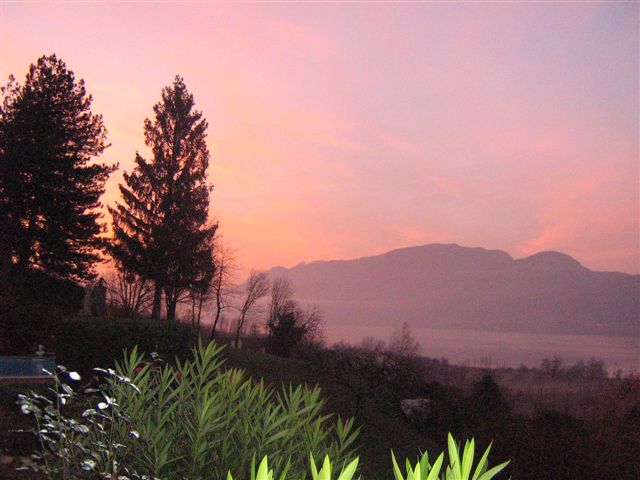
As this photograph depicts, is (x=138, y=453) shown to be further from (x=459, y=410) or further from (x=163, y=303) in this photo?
(x=163, y=303)

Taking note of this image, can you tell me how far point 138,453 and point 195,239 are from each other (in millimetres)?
24137

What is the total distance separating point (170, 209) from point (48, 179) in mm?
5544

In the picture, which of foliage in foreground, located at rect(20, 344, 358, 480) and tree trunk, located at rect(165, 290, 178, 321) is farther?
tree trunk, located at rect(165, 290, 178, 321)

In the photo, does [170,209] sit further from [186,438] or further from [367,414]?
[186,438]

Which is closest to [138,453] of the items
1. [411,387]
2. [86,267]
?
[411,387]

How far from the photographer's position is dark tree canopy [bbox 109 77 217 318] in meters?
26.8

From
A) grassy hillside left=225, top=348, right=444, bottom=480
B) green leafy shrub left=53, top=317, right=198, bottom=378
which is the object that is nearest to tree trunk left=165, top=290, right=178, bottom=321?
grassy hillside left=225, top=348, right=444, bottom=480

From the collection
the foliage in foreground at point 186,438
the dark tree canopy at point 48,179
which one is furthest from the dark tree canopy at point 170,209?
the foliage in foreground at point 186,438

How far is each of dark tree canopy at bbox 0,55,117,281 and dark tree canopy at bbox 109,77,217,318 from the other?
2.87 meters

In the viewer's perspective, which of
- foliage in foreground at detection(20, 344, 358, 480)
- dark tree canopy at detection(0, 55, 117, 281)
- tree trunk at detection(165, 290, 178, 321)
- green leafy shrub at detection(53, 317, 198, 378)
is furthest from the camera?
tree trunk at detection(165, 290, 178, 321)

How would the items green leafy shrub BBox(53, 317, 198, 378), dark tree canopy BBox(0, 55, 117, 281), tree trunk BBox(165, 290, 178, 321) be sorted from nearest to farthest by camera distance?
green leafy shrub BBox(53, 317, 198, 378), dark tree canopy BBox(0, 55, 117, 281), tree trunk BBox(165, 290, 178, 321)

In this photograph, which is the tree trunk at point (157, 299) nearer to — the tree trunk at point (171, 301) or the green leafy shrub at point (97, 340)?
the tree trunk at point (171, 301)

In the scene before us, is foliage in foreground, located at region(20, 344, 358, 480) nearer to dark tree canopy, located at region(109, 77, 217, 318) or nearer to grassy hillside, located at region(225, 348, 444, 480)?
grassy hillside, located at region(225, 348, 444, 480)

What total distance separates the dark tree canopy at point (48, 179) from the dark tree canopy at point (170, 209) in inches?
113
